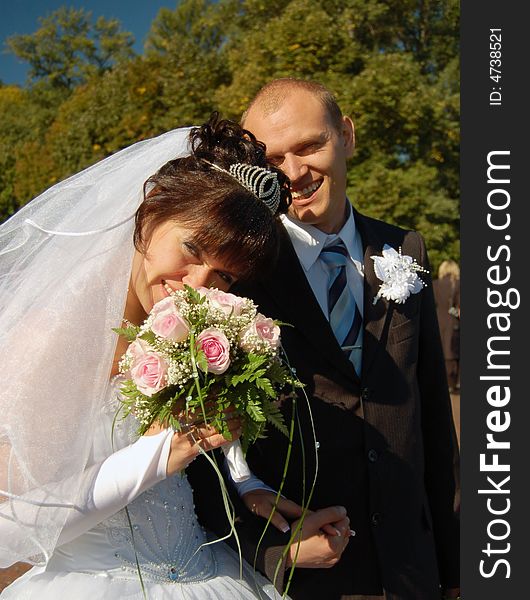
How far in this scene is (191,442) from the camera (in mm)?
2109

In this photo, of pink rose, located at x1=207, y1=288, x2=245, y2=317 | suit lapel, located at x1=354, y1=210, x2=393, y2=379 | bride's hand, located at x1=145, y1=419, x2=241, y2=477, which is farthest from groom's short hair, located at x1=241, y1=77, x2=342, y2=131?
bride's hand, located at x1=145, y1=419, x2=241, y2=477

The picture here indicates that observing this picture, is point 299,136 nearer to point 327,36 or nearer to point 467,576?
point 467,576

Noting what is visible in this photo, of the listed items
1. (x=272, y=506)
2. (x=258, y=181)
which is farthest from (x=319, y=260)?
(x=272, y=506)

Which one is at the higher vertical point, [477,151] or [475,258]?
[477,151]

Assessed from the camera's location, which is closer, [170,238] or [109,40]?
[170,238]

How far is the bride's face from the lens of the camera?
221 centimetres

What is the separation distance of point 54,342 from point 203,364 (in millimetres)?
432

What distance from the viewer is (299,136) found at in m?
2.77

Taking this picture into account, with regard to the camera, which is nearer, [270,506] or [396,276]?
[270,506]

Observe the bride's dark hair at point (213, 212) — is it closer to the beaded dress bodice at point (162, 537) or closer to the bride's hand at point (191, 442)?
the bride's hand at point (191, 442)

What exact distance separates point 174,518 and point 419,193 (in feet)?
37.1

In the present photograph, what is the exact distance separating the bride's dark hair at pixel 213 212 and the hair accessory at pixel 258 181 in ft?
0.07

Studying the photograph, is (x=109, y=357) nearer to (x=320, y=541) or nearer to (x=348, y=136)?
(x=320, y=541)

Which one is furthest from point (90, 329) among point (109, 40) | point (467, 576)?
point (109, 40)
